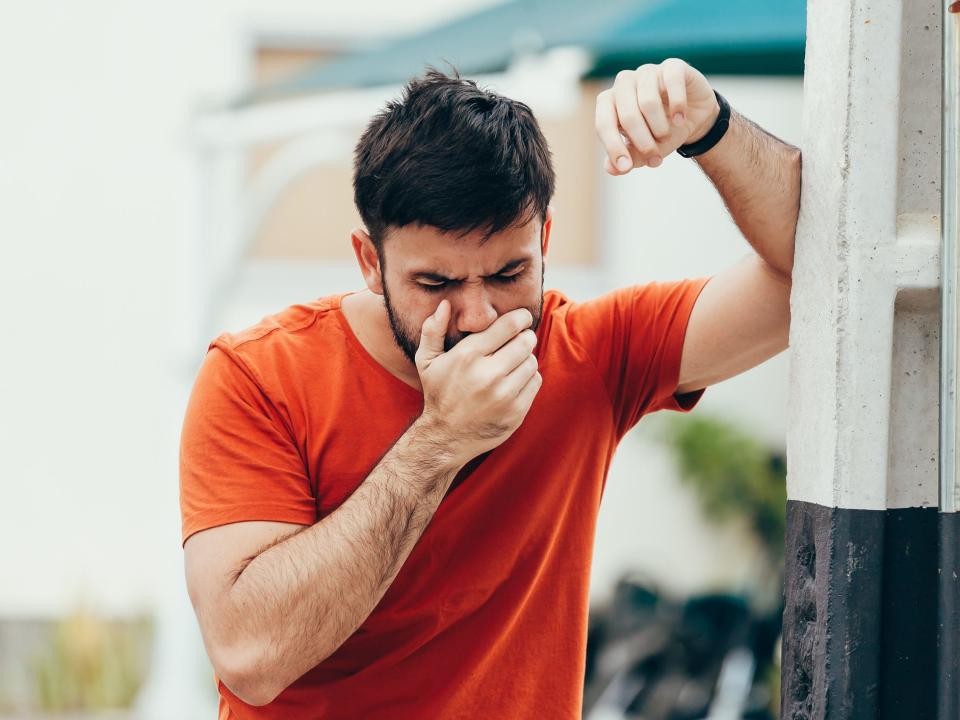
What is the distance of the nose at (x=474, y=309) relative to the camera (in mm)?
1906

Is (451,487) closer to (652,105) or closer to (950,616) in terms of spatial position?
(652,105)

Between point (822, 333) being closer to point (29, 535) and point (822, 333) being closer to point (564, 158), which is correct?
point (564, 158)

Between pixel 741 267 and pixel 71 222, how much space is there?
207 inches

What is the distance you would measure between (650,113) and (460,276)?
1.36 feet

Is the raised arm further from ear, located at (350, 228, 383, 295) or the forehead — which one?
ear, located at (350, 228, 383, 295)

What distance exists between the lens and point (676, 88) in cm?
167

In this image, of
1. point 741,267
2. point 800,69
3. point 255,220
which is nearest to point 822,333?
point 741,267

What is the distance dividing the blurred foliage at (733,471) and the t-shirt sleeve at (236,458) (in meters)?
4.51

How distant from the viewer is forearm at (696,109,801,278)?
1711mm

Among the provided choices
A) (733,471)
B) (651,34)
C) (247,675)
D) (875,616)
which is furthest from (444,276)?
(733,471)

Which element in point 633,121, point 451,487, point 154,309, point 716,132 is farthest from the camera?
point 154,309

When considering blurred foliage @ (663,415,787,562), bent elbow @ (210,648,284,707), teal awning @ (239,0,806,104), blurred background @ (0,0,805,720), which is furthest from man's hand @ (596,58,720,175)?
blurred foliage @ (663,415,787,562)

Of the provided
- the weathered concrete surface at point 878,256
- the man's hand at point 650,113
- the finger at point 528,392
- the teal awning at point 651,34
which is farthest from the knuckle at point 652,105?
the teal awning at point 651,34

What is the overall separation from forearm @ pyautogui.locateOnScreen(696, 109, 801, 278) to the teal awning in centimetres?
115
